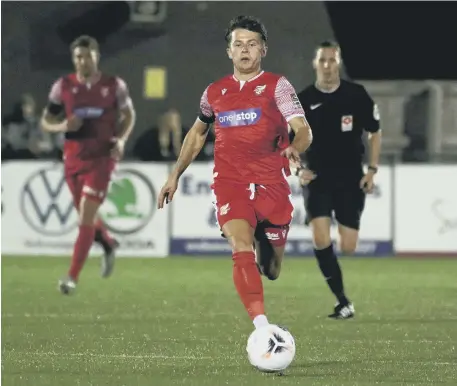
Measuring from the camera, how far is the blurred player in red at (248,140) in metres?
8.28

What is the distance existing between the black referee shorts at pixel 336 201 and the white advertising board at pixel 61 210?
6.87 metres

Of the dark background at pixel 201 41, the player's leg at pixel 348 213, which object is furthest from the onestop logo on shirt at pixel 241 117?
the dark background at pixel 201 41

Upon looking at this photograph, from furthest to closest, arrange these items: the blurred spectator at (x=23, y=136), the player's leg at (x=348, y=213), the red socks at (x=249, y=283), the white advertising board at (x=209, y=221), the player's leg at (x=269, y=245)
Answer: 1. the blurred spectator at (x=23, y=136)
2. the white advertising board at (x=209, y=221)
3. the player's leg at (x=348, y=213)
4. the player's leg at (x=269, y=245)
5. the red socks at (x=249, y=283)

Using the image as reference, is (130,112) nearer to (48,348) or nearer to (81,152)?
(81,152)

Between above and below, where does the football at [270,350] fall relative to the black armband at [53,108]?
below

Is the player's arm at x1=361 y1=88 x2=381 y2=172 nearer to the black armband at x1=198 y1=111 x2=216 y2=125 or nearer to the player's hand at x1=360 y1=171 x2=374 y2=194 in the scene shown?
the player's hand at x1=360 y1=171 x2=374 y2=194

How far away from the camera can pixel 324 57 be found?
10.9 m

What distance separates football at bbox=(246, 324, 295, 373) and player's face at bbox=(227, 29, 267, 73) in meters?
1.64

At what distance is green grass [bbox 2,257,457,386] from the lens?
7664 millimetres

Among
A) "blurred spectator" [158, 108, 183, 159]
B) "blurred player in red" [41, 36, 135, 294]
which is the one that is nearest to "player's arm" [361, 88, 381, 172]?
"blurred player in red" [41, 36, 135, 294]

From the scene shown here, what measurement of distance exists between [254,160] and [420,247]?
9.94 meters

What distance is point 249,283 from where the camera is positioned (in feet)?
26.3

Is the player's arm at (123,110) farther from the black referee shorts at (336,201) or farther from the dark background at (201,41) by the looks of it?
the dark background at (201,41)

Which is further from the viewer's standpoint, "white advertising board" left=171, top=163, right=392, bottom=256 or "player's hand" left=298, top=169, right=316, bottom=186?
"white advertising board" left=171, top=163, right=392, bottom=256
